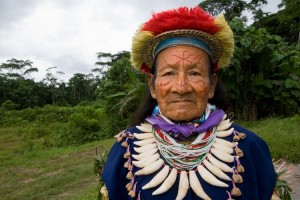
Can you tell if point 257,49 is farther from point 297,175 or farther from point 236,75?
point 297,175

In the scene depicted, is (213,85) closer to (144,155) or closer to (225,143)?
(225,143)

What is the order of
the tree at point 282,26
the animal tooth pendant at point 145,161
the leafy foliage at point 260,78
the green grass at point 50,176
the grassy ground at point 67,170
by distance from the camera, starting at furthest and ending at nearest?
1. the tree at point 282,26
2. the leafy foliage at point 260,78
3. the green grass at point 50,176
4. the grassy ground at point 67,170
5. the animal tooth pendant at point 145,161

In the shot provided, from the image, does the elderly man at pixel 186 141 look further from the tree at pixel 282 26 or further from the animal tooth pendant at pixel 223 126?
the tree at pixel 282 26

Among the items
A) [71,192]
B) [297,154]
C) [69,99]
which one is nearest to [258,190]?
[297,154]

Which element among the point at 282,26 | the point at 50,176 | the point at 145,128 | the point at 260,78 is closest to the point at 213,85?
the point at 145,128

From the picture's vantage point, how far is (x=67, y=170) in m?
8.61

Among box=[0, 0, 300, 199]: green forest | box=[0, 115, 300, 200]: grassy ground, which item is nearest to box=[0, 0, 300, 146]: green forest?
box=[0, 0, 300, 199]: green forest

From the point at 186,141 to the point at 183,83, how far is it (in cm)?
31

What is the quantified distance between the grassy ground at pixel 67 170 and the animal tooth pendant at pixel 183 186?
3.96m

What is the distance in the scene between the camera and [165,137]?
1.81 meters

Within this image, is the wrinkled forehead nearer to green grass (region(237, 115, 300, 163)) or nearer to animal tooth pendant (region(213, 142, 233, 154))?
animal tooth pendant (region(213, 142, 233, 154))

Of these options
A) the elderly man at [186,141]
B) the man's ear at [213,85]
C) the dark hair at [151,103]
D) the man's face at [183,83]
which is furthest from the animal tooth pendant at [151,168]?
the man's ear at [213,85]

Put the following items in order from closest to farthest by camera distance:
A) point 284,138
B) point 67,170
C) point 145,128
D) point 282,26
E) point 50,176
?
point 145,128 → point 284,138 → point 50,176 → point 67,170 → point 282,26

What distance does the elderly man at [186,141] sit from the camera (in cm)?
172
